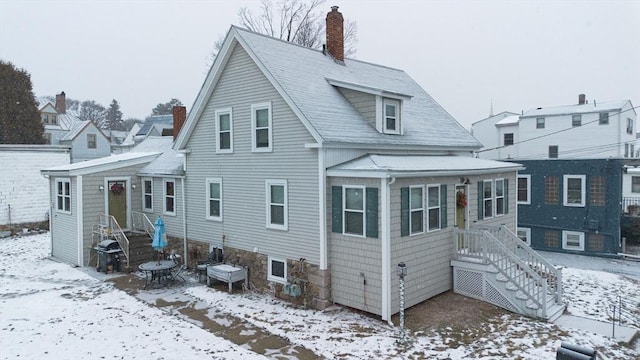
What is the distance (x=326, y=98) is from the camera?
13.6 m

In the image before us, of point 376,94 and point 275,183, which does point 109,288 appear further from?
point 376,94

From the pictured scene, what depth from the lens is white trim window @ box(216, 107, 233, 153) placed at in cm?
1484

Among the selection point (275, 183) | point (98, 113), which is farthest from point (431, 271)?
point (98, 113)

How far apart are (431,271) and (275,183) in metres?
5.28

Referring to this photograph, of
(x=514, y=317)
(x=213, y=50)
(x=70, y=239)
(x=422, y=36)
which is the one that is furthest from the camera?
(x=213, y=50)

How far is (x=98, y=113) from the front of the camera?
96750 millimetres

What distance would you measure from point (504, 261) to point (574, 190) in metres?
12.1

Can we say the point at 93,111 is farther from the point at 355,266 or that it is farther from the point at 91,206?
the point at 355,266

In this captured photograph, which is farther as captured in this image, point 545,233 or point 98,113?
point 98,113

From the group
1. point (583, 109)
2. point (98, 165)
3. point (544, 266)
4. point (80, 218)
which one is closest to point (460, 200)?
point (544, 266)

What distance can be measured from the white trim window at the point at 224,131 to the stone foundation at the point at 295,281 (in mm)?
3603

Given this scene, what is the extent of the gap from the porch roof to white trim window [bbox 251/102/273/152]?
8.69 ft

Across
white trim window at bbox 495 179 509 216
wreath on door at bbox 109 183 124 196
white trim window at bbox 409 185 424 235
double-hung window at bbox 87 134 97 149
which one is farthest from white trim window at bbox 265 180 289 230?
double-hung window at bbox 87 134 97 149

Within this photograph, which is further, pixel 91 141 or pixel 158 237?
pixel 91 141
